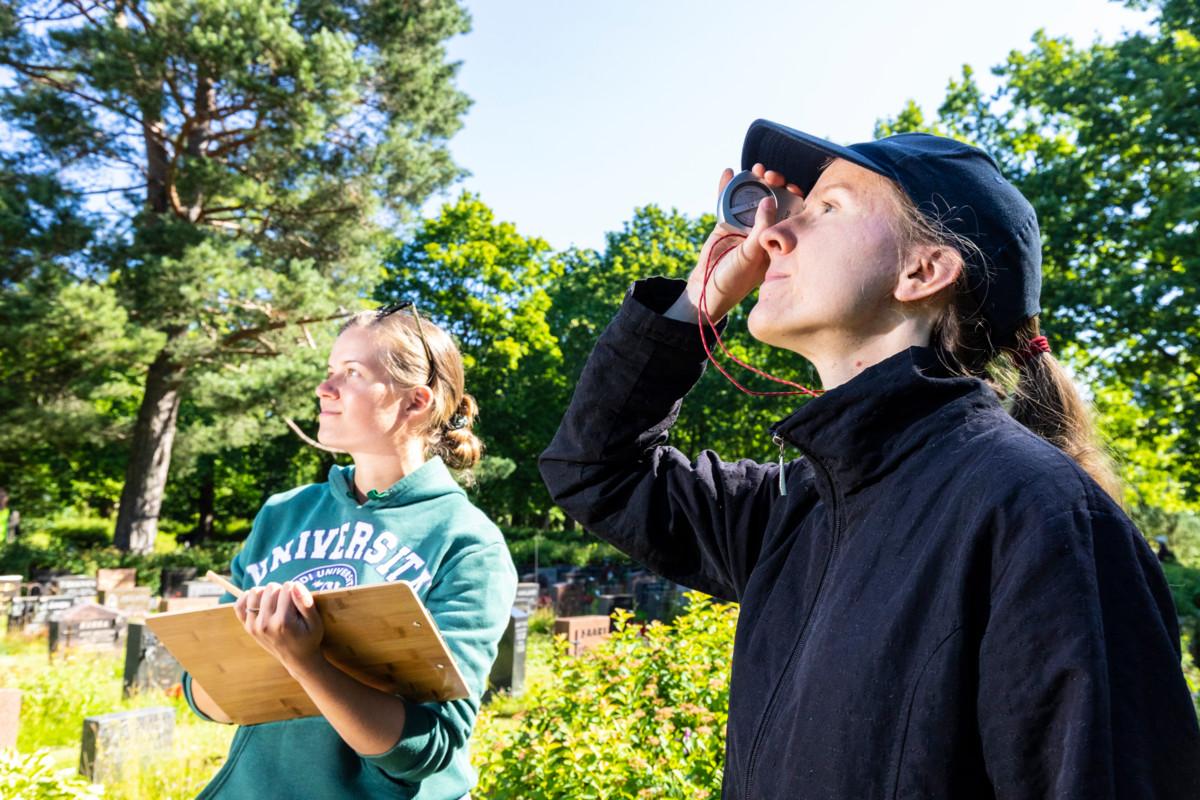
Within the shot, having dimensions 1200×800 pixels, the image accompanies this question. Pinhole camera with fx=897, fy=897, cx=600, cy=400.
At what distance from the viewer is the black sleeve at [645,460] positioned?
71.2 inches

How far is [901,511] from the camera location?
1.18 metres

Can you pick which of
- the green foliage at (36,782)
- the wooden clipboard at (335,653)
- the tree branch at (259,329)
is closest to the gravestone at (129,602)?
the tree branch at (259,329)

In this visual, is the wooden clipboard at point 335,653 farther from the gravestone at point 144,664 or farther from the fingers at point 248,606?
the gravestone at point 144,664

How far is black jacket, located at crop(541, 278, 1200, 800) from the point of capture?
0.89 metres

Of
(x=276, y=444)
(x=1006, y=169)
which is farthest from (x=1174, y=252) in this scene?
(x=276, y=444)

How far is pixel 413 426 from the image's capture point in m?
2.56

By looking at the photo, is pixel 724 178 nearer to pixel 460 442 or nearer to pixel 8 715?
pixel 460 442

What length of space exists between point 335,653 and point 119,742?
5.20 metres

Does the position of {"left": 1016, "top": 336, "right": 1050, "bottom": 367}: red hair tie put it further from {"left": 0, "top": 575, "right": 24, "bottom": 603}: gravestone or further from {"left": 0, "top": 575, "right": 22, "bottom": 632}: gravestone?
{"left": 0, "top": 575, "right": 24, "bottom": 603}: gravestone

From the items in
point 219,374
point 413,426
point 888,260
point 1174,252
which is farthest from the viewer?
point 219,374

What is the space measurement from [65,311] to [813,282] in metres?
16.9

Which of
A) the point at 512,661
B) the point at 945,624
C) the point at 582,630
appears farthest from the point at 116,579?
the point at 945,624

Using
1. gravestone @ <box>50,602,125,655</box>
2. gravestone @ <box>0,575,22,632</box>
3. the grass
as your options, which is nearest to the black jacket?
the grass

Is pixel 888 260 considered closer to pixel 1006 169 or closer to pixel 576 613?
pixel 576 613
